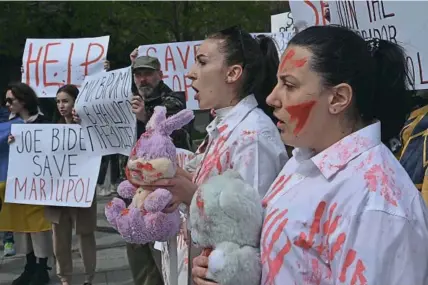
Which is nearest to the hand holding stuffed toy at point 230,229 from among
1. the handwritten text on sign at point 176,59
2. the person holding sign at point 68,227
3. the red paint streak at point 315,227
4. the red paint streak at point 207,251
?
the red paint streak at point 207,251

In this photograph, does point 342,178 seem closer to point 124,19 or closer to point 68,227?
point 68,227

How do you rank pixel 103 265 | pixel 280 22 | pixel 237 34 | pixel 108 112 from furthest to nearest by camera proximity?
pixel 280 22, pixel 103 265, pixel 108 112, pixel 237 34

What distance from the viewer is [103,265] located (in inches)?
247

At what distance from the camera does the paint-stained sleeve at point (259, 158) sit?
218 centimetres

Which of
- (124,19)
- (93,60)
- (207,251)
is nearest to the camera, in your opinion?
(207,251)

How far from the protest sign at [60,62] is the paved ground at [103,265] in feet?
5.47

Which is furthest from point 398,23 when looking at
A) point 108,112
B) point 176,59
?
point 176,59

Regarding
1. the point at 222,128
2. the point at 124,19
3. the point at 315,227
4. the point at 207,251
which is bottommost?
the point at 207,251

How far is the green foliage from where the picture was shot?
14.5 meters

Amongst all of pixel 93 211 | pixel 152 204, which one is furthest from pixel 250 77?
pixel 93 211

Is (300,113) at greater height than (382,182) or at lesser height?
greater

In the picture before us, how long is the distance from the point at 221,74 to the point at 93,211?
3.10m

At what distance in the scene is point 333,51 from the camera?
1.55 meters

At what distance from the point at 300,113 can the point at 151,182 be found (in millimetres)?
747
